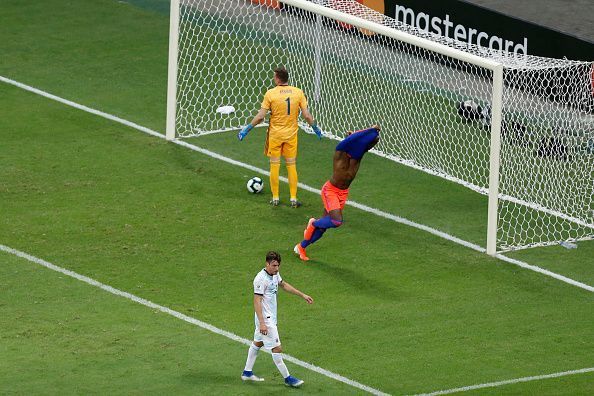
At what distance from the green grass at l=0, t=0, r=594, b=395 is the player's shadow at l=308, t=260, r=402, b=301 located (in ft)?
0.11

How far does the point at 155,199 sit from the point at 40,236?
6.83 ft

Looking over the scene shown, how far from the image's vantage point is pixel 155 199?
22.1 m

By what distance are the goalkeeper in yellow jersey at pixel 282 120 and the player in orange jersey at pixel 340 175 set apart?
1521 mm

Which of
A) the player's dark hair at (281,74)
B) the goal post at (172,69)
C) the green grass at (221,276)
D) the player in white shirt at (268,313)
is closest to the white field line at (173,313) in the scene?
the green grass at (221,276)

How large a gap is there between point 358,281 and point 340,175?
1.41 m

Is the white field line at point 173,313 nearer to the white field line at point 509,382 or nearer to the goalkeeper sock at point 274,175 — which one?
the white field line at point 509,382

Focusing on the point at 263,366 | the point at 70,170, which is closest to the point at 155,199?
the point at 70,170

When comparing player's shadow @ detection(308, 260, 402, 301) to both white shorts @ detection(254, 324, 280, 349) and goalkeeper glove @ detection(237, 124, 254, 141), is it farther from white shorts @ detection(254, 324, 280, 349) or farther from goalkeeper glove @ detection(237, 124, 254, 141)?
white shorts @ detection(254, 324, 280, 349)

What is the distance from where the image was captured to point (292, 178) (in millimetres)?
21766

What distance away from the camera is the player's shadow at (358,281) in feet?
62.6

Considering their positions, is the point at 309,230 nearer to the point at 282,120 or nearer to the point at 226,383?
the point at 282,120

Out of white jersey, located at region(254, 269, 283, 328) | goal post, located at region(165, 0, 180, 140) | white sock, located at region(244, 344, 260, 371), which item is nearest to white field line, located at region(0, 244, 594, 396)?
white sock, located at region(244, 344, 260, 371)

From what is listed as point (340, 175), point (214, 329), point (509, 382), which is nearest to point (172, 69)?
point (340, 175)

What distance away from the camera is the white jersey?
16.2m
